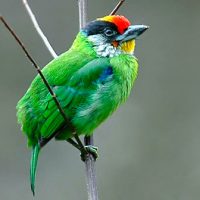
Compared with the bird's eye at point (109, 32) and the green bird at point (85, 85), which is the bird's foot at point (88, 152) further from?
the bird's eye at point (109, 32)

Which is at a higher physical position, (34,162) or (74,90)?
(74,90)

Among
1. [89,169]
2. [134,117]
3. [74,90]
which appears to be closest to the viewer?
[89,169]

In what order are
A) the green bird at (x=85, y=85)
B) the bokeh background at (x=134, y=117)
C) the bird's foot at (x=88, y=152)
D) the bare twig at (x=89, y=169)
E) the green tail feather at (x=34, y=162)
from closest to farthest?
the bare twig at (x=89, y=169) → the bird's foot at (x=88, y=152) → the green tail feather at (x=34, y=162) → the green bird at (x=85, y=85) → the bokeh background at (x=134, y=117)

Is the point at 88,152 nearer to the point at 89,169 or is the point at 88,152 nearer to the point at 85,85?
the point at 89,169

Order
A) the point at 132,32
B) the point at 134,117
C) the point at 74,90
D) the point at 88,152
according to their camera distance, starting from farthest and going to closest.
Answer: the point at 134,117, the point at 132,32, the point at 74,90, the point at 88,152

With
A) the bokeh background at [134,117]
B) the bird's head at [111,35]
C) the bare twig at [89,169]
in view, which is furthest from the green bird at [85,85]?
the bokeh background at [134,117]

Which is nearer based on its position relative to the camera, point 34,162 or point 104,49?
point 34,162

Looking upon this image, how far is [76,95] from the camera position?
5.62 metres

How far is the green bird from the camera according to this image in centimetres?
552

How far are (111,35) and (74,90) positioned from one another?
52 centimetres

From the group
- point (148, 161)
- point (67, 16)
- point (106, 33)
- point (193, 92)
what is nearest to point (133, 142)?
point (148, 161)

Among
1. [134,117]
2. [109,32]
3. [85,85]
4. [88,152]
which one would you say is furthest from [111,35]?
[134,117]

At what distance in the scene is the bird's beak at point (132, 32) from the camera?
5.72 m

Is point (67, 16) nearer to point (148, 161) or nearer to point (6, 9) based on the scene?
point (6, 9)
